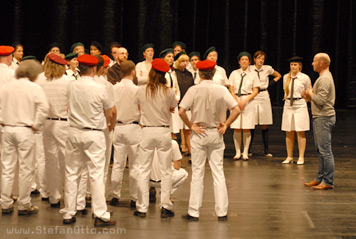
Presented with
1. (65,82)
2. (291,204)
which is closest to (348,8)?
(291,204)

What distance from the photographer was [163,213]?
5660mm

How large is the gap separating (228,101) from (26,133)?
1795 mm

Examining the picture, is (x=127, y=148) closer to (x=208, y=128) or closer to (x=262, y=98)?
(x=208, y=128)

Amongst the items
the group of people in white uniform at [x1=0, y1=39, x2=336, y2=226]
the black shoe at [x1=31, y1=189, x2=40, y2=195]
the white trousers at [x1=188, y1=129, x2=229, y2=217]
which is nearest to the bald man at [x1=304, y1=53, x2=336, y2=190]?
the group of people in white uniform at [x1=0, y1=39, x2=336, y2=226]

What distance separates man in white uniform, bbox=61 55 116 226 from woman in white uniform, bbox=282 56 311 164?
145 inches

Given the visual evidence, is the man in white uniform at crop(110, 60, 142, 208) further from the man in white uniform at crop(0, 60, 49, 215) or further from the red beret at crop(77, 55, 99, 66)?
the man in white uniform at crop(0, 60, 49, 215)

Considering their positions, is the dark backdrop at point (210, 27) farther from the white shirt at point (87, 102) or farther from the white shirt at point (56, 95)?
the white shirt at point (87, 102)

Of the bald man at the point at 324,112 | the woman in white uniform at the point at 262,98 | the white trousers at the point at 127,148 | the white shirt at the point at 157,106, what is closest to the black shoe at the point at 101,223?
the white trousers at the point at 127,148

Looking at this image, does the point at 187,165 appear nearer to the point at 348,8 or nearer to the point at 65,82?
the point at 65,82

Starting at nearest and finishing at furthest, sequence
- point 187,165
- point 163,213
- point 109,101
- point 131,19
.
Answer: point 109,101 < point 163,213 < point 187,165 < point 131,19

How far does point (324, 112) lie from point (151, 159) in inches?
86.6

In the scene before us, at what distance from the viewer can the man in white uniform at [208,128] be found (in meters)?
5.56

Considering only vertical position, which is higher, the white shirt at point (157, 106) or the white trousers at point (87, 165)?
the white shirt at point (157, 106)

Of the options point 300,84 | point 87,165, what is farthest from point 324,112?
point 87,165
